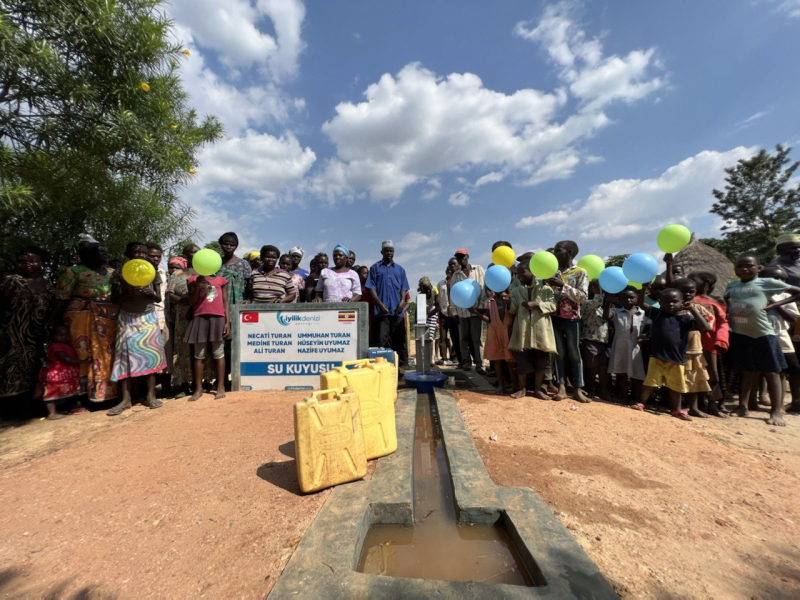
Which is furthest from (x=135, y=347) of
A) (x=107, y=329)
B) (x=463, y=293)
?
(x=463, y=293)

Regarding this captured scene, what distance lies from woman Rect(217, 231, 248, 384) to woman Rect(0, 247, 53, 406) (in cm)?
182

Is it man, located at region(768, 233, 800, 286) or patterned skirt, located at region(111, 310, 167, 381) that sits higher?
man, located at region(768, 233, 800, 286)

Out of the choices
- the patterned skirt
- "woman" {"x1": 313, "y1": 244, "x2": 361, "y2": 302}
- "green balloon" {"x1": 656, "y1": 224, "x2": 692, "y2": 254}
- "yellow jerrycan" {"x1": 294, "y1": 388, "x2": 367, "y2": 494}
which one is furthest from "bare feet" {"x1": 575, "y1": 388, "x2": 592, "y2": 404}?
the patterned skirt

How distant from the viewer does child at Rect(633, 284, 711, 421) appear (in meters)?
3.96

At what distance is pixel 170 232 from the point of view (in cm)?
803

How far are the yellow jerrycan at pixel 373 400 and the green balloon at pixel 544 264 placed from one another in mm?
2279

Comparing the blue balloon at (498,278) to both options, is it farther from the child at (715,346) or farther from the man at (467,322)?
the child at (715,346)

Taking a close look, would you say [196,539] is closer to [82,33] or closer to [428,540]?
[428,540]

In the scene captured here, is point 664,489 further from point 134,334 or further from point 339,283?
point 134,334

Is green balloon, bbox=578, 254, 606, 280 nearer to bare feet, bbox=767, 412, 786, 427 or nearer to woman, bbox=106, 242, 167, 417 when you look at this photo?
bare feet, bbox=767, 412, 786, 427

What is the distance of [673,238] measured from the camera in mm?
4168

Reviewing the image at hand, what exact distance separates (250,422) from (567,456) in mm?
2962

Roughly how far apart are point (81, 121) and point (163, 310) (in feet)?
8.59

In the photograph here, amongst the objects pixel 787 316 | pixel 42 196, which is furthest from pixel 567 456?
pixel 42 196
